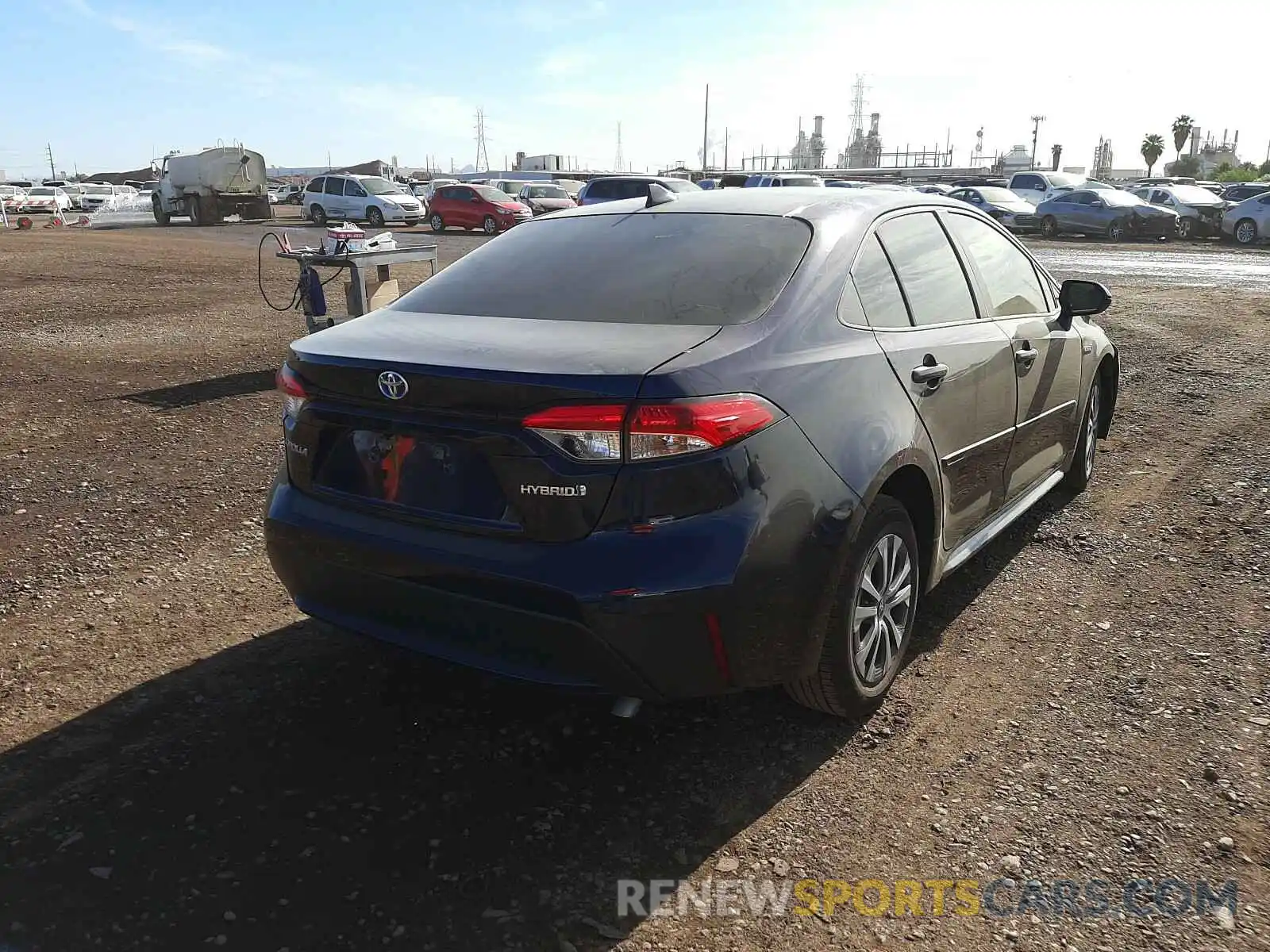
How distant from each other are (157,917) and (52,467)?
14.1 feet

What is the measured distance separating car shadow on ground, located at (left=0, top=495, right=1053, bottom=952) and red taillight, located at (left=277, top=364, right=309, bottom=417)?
29.2 inches

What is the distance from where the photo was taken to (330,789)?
2.85m

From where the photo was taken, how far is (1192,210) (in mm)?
27234

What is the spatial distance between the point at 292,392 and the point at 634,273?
1150 millimetres

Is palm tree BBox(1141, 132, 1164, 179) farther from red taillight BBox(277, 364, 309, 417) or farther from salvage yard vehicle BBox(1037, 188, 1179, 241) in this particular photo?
red taillight BBox(277, 364, 309, 417)

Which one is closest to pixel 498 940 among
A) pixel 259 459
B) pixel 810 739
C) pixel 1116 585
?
pixel 810 739

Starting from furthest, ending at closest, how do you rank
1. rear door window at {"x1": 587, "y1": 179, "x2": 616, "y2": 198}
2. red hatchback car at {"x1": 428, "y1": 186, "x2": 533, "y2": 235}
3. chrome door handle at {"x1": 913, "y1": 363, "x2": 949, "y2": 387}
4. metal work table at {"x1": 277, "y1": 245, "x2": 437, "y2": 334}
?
red hatchback car at {"x1": 428, "y1": 186, "x2": 533, "y2": 235}, rear door window at {"x1": 587, "y1": 179, "x2": 616, "y2": 198}, metal work table at {"x1": 277, "y1": 245, "x2": 437, "y2": 334}, chrome door handle at {"x1": 913, "y1": 363, "x2": 949, "y2": 387}

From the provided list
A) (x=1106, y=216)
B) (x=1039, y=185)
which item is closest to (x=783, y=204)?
(x=1106, y=216)

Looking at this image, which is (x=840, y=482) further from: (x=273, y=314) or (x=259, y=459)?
(x=273, y=314)

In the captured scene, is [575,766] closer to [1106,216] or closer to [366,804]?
[366,804]

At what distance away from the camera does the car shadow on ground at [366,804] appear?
236 cm

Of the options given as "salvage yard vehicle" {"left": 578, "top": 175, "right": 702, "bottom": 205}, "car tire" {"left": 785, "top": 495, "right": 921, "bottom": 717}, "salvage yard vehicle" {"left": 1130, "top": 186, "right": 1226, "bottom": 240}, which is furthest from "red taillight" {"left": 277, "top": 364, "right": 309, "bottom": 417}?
"salvage yard vehicle" {"left": 1130, "top": 186, "right": 1226, "bottom": 240}

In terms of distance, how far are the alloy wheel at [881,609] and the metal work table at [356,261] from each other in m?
5.89

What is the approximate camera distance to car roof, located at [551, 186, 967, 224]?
11.4 ft
